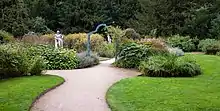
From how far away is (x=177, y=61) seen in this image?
50.3 ft

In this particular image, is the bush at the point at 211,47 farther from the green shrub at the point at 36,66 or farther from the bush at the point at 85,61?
the green shrub at the point at 36,66

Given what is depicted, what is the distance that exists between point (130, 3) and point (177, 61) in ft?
95.0

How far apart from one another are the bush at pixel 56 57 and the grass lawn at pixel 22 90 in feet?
12.5

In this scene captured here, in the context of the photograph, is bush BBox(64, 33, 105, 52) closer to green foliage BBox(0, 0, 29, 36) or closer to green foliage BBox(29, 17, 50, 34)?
green foliage BBox(0, 0, 29, 36)

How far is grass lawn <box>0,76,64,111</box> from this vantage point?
30.6 ft

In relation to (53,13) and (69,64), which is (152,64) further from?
(53,13)

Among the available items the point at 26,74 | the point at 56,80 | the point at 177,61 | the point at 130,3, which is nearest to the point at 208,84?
the point at 177,61

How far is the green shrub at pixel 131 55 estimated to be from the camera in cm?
1785

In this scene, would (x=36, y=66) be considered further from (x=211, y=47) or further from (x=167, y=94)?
(x=211, y=47)

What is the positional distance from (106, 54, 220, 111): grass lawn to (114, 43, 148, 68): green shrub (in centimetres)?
404

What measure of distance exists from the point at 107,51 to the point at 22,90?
45.0 ft

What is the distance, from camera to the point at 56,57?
18.5 m

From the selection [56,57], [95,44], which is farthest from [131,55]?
[95,44]

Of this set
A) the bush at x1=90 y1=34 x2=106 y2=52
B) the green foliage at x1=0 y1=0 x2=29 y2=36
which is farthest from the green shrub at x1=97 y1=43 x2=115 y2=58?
the green foliage at x1=0 y1=0 x2=29 y2=36
